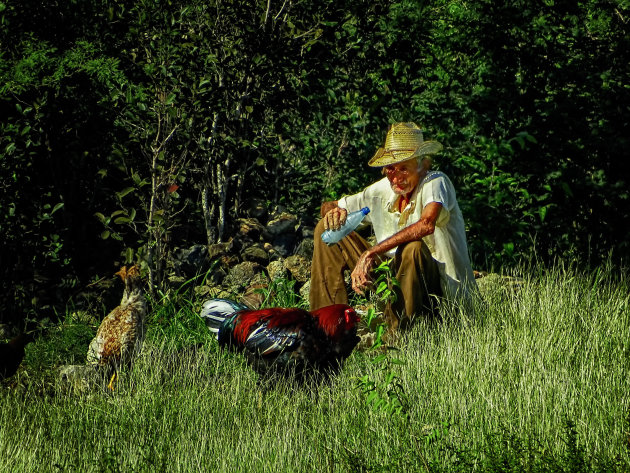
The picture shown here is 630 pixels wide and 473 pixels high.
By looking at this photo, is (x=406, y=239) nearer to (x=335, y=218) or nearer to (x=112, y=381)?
(x=335, y=218)

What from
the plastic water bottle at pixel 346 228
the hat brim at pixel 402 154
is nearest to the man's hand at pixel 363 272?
the plastic water bottle at pixel 346 228

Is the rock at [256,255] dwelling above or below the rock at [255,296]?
above

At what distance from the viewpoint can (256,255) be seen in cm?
812

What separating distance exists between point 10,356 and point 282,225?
304 centimetres

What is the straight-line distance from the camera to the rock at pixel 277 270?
7793 millimetres

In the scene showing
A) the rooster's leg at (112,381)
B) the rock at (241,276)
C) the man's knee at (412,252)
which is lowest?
the rooster's leg at (112,381)

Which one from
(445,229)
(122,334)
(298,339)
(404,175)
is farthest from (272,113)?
(298,339)

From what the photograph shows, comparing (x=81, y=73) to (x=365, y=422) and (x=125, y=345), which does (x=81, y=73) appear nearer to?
(x=125, y=345)

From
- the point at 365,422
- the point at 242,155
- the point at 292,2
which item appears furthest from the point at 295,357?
the point at 292,2

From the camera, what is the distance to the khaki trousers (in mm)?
6094

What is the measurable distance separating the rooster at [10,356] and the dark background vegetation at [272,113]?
1408 millimetres

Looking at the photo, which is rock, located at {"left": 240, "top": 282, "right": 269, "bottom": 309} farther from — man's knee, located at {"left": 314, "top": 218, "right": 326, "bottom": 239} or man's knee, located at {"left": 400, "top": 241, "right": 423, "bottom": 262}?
man's knee, located at {"left": 400, "top": 241, "right": 423, "bottom": 262}

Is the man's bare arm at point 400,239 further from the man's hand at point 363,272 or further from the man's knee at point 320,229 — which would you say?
the man's knee at point 320,229

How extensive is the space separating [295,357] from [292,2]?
3.59 m
